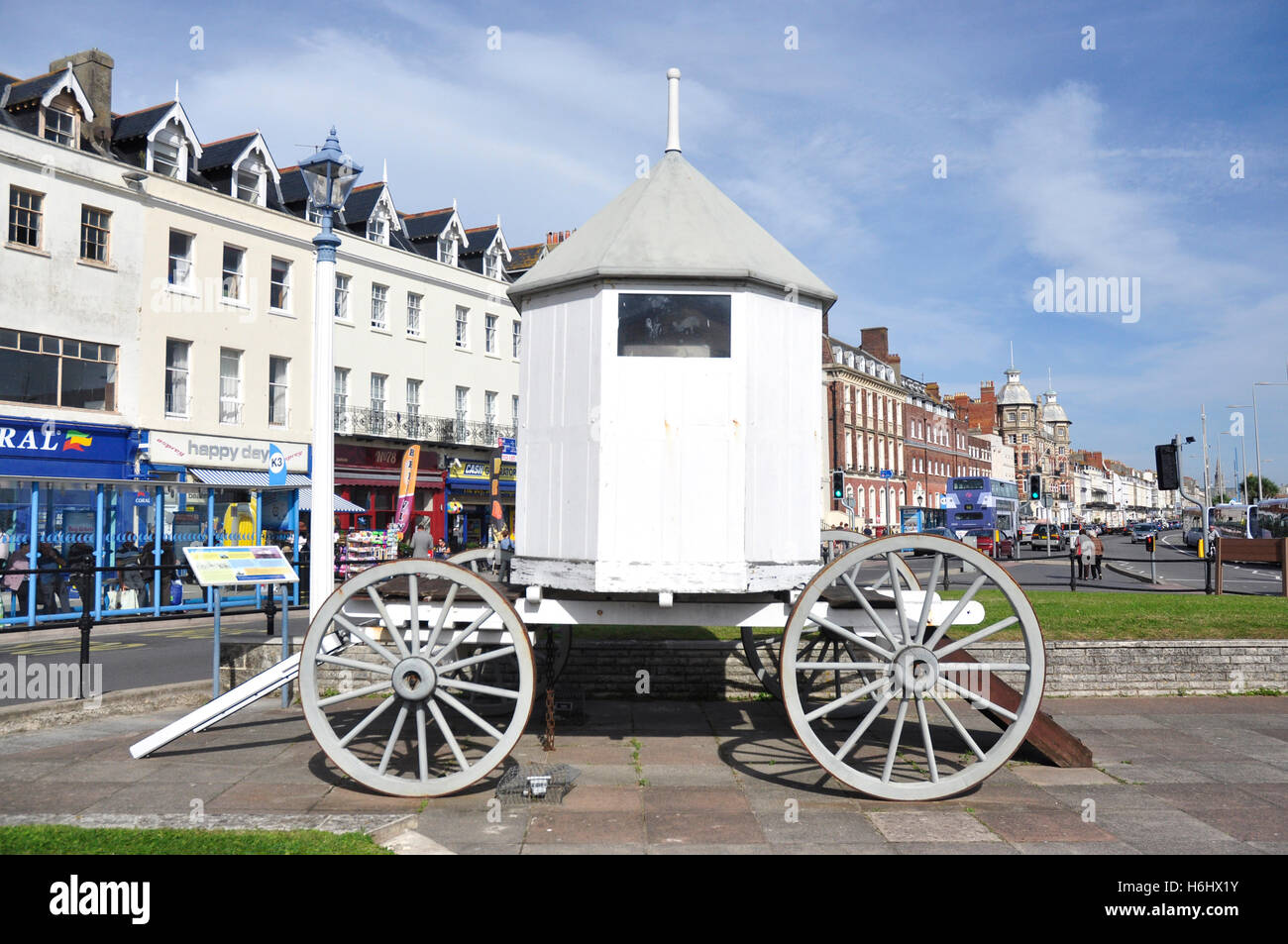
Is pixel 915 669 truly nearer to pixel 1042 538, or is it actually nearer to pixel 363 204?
pixel 363 204

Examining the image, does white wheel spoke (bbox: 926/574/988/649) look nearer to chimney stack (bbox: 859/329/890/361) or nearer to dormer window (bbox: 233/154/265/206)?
dormer window (bbox: 233/154/265/206)

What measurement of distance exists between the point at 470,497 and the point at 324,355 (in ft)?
99.8

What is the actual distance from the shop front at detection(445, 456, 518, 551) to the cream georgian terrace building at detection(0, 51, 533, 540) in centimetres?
12

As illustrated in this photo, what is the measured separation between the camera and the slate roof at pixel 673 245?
663 cm

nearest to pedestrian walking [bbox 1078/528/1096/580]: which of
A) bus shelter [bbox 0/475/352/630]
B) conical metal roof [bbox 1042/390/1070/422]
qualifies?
bus shelter [bbox 0/475/352/630]

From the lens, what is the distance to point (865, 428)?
67.1 metres

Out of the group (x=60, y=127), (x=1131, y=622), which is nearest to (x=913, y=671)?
(x=1131, y=622)

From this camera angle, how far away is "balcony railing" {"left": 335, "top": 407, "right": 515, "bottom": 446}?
3303cm

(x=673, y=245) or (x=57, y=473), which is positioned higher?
(x=673, y=245)

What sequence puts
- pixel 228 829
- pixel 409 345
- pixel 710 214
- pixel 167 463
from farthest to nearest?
pixel 409 345 < pixel 167 463 < pixel 710 214 < pixel 228 829
